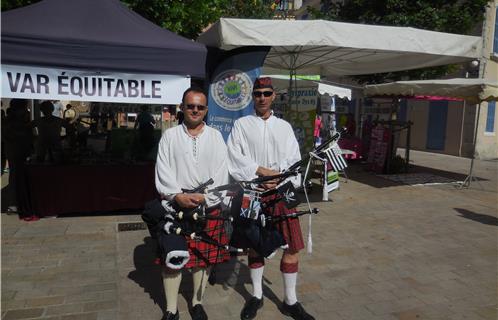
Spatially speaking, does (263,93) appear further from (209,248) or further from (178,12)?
(178,12)

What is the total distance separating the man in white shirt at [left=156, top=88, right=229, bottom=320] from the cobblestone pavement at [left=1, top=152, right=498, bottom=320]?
0.65 meters

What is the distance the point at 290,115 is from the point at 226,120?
2.97 meters

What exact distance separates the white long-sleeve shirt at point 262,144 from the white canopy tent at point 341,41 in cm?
220

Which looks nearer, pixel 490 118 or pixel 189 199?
pixel 189 199

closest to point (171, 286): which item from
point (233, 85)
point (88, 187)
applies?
point (233, 85)

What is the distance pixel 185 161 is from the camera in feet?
9.52

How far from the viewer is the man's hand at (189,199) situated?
2.81 meters

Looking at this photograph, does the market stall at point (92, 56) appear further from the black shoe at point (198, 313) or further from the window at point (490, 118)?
the window at point (490, 118)

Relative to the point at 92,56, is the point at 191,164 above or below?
below

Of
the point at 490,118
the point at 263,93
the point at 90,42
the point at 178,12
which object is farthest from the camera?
the point at 490,118

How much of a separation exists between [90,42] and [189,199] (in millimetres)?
2739

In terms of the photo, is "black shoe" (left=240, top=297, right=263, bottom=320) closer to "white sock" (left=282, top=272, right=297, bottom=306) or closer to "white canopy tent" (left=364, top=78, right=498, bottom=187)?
"white sock" (left=282, top=272, right=297, bottom=306)

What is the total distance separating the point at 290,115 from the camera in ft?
27.1

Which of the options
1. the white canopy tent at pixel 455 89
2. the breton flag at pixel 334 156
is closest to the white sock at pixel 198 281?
the breton flag at pixel 334 156
